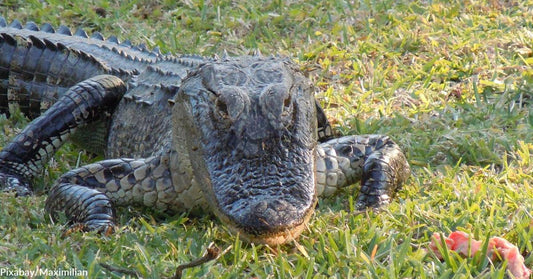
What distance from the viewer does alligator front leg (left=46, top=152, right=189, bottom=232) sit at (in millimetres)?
4117

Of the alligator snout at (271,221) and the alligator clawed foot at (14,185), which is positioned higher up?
the alligator snout at (271,221)

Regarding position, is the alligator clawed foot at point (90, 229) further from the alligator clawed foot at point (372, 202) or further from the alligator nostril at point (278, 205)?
the alligator clawed foot at point (372, 202)

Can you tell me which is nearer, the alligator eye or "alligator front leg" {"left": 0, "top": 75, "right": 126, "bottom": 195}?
the alligator eye

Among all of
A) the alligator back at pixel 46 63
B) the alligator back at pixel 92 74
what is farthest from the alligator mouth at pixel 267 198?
the alligator back at pixel 46 63

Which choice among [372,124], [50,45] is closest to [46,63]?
[50,45]

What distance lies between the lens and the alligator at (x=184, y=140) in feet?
11.8

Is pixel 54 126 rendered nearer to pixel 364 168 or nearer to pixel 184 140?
pixel 184 140

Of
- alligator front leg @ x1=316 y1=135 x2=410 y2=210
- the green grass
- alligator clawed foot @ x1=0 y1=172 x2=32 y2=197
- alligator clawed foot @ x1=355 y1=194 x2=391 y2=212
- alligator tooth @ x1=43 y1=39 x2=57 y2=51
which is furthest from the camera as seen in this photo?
alligator tooth @ x1=43 y1=39 x2=57 y2=51

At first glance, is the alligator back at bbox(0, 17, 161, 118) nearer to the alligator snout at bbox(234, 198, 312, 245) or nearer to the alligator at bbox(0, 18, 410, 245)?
the alligator at bbox(0, 18, 410, 245)

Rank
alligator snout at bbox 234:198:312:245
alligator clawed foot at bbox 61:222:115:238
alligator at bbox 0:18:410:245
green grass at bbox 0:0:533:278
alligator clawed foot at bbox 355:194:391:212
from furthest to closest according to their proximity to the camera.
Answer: alligator clawed foot at bbox 355:194:391:212, alligator clawed foot at bbox 61:222:115:238, alligator at bbox 0:18:410:245, green grass at bbox 0:0:533:278, alligator snout at bbox 234:198:312:245

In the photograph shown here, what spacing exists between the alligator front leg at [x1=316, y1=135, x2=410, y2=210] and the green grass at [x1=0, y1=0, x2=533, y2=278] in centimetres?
9

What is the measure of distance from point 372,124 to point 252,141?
180 cm

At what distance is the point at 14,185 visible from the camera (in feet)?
16.0

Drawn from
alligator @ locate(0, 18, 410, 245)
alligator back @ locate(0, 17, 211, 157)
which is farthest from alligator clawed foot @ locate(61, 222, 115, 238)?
alligator back @ locate(0, 17, 211, 157)
